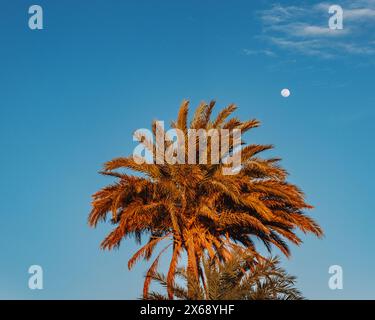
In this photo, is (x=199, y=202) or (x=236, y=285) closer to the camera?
(x=236, y=285)

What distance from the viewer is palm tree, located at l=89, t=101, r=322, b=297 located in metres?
24.0

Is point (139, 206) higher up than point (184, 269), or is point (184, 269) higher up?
point (139, 206)

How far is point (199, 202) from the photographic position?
24.4m

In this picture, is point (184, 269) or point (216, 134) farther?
point (216, 134)

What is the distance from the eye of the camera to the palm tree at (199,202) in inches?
946

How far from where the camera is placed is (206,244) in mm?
24234

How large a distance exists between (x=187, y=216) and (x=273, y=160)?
3.87m

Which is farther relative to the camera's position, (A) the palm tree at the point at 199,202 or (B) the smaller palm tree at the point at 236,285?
(A) the palm tree at the point at 199,202

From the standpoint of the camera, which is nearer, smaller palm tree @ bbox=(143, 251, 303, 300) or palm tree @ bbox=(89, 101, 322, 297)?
smaller palm tree @ bbox=(143, 251, 303, 300)

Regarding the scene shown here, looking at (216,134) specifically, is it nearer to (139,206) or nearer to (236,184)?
(236,184)
